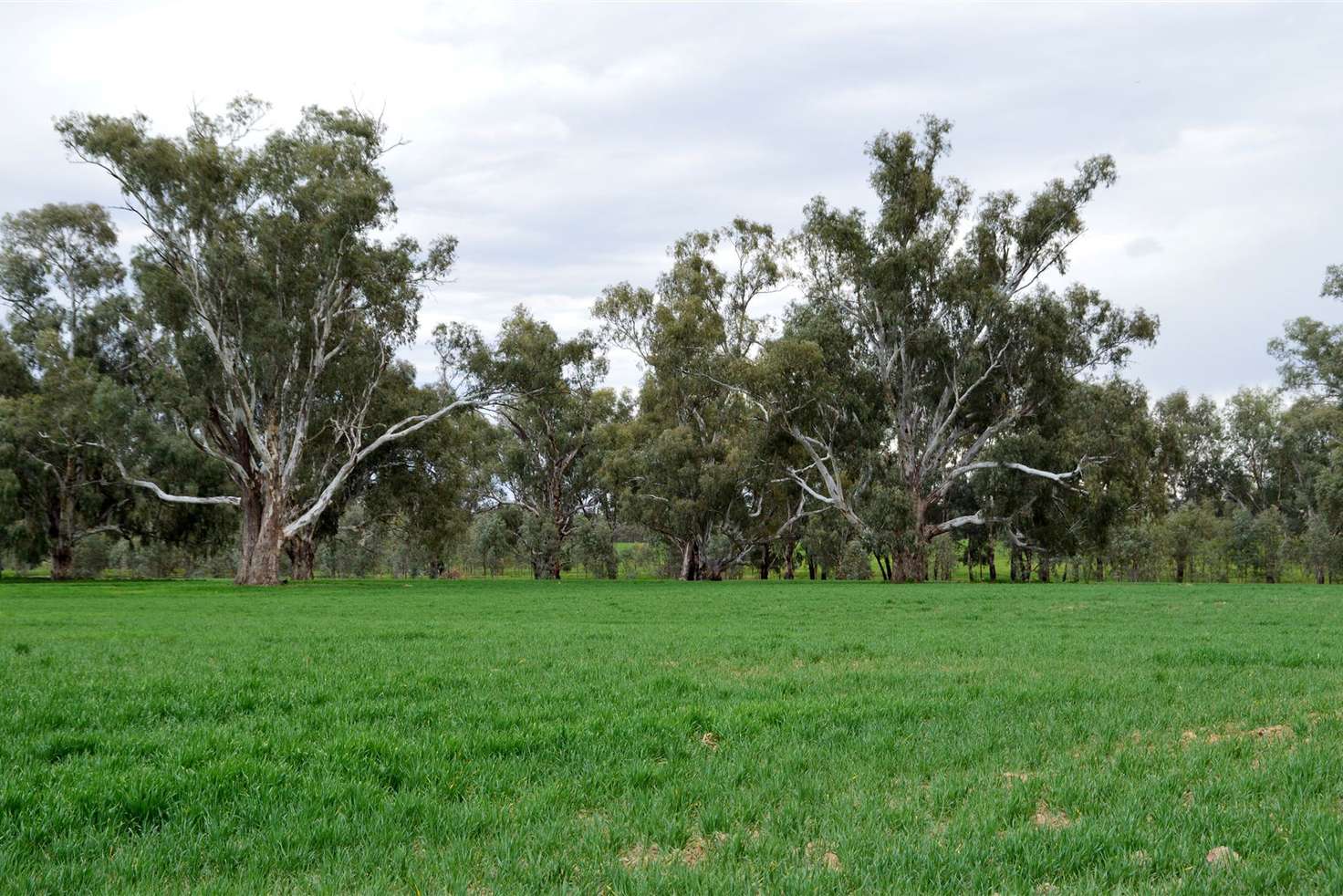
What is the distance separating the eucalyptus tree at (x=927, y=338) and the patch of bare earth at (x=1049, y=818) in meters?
41.9

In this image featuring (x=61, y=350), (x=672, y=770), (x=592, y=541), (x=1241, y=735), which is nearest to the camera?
(x=672, y=770)

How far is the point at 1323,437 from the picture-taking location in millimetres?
66375

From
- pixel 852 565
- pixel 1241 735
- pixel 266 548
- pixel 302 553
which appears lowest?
pixel 852 565

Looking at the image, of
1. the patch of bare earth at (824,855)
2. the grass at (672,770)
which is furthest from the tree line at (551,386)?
the patch of bare earth at (824,855)

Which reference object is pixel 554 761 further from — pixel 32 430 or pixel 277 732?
pixel 32 430

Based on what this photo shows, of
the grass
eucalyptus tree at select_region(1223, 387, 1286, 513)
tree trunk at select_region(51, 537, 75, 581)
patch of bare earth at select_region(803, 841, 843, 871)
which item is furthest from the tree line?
patch of bare earth at select_region(803, 841, 843, 871)

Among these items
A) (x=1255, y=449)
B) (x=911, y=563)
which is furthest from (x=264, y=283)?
(x=1255, y=449)

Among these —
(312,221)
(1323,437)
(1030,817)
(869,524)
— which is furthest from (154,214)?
(1323,437)

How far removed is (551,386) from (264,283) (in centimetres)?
1571

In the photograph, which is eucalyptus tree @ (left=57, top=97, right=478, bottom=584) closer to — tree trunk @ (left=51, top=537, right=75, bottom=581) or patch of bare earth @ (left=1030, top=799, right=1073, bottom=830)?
tree trunk @ (left=51, top=537, right=75, bottom=581)

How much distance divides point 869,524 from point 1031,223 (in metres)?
19.0

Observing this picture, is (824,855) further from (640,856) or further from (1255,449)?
(1255,449)

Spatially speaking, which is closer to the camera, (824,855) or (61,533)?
(824,855)

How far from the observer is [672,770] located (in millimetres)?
5887
